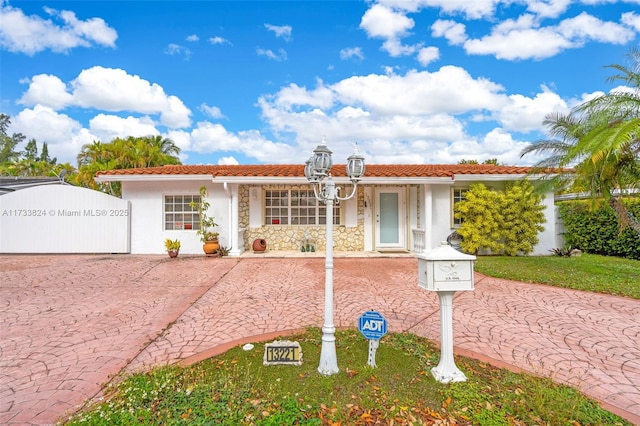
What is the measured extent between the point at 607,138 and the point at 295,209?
927cm

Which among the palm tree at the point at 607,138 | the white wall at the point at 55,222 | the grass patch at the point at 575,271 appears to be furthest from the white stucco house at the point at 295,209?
the palm tree at the point at 607,138

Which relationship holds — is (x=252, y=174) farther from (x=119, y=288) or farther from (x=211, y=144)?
(x=211, y=144)

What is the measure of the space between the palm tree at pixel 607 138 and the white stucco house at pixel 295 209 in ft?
9.76

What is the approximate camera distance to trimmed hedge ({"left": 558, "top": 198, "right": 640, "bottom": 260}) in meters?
11.1

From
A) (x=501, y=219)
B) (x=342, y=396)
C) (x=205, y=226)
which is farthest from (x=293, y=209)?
(x=342, y=396)

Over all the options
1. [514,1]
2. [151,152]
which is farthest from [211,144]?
[514,1]

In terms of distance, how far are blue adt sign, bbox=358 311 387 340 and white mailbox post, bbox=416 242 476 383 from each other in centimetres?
59

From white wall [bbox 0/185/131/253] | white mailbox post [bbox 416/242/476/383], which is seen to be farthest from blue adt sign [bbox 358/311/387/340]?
white wall [bbox 0/185/131/253]

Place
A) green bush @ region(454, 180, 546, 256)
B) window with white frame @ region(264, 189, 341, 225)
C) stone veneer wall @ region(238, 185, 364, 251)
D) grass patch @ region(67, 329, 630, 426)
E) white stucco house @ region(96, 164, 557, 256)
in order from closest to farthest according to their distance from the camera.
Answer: grass patch @ region(67, 329, 630, 426) < green bush @ region(454, 180, 546, 256) < white stucco house @ region(96, 164, 557, 256) < stone veneer wall @ region(238, 185, 364, 251) < window with white frame @ region(264, 189, 341, 225)

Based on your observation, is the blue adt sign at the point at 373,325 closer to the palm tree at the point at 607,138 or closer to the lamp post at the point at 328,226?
the lamp post at the point at 328,226

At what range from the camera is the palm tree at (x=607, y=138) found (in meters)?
5.61

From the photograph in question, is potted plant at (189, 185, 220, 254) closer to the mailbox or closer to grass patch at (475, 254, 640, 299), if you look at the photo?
grass patch at (475, 254, 640, 299)

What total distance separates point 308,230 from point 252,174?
3.19 meters

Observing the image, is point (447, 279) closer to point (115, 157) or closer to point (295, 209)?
point (295, 209)
